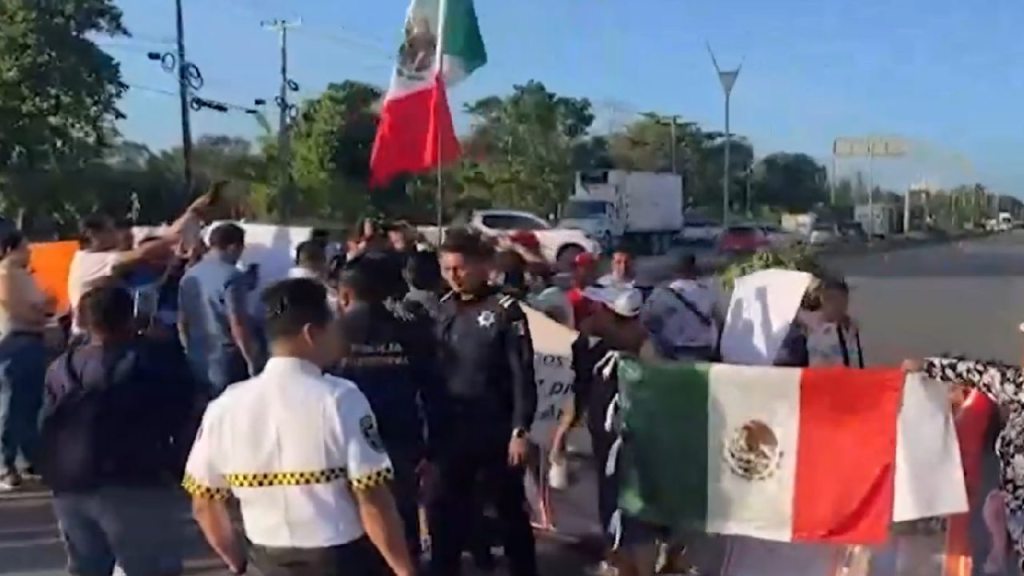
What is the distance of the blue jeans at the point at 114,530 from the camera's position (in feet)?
15.1

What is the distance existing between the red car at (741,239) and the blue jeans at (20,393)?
124 feet

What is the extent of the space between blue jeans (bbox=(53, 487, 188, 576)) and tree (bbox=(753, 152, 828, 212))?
101748 mm

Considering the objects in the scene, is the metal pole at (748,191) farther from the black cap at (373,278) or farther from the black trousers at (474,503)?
the black cap at (373,278)

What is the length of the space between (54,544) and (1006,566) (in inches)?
198

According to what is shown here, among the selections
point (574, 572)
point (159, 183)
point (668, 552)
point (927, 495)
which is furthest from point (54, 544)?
point (159, 183)

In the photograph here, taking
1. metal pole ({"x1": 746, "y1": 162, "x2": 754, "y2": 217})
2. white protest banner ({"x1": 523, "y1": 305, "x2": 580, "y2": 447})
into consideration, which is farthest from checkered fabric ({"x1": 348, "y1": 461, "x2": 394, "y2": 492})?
metal pole ({"x1": 746, "y1": 162, "x2": 754, "y2": 217})

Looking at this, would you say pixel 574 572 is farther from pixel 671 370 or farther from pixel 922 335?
pixel 922 335

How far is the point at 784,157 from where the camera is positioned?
366 feet

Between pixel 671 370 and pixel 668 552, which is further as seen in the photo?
pixel 668 552

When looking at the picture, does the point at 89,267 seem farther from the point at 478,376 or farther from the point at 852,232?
the point at 852,232

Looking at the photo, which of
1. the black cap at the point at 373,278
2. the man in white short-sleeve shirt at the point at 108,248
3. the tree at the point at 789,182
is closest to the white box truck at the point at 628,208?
the man in white short-sleeve shirt at the point at 108,248

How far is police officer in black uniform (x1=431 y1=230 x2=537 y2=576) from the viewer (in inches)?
232

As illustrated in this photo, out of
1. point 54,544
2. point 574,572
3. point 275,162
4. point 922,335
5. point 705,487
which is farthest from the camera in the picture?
point 275,162

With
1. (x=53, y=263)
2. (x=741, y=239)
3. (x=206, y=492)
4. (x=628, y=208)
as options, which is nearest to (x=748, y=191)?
(x=628, y=208)
